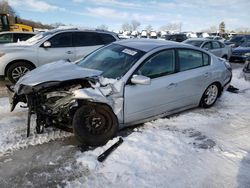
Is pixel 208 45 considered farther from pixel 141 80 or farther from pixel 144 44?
pixel 141 80

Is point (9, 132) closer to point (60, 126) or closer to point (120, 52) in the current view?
point (60, 126)

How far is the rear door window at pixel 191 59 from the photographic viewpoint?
529cm

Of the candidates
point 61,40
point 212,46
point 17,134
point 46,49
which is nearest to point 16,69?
point 46,49

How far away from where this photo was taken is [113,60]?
4879 millimetres

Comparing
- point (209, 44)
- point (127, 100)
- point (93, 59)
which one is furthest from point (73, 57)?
point (209, 44)

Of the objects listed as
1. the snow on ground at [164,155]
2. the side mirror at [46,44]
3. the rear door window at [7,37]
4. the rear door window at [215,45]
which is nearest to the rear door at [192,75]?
the snow on ground at [164,155]

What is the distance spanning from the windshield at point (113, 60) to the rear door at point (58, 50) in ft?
Answer: 10.4

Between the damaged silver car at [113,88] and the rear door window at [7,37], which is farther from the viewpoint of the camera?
the rear door window at [7,37]

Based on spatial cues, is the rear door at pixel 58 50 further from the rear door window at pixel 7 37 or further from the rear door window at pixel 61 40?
the rear door window at pixel 7 37

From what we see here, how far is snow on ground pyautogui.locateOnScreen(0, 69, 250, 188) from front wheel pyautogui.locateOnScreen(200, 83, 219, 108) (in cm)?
63

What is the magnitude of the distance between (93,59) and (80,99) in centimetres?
147

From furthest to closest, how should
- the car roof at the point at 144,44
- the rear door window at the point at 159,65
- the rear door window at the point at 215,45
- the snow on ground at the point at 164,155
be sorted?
the rear door window at the point at 215,45 → the car roof at the point at 144,44 → the rear door window at the point at 159,65 → the snow on ground at the point at 164,155

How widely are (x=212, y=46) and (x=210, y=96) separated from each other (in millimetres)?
8243

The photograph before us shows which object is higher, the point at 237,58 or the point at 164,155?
the point at 237,58
